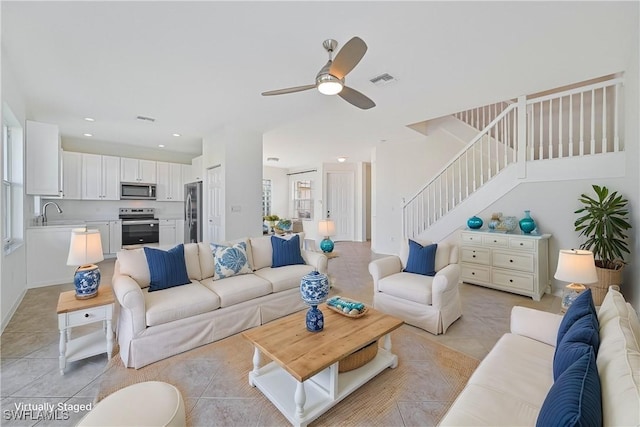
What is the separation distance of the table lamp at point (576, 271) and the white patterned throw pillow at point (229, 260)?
2872mm

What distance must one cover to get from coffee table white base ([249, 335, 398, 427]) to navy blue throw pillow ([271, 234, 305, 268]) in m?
1.42

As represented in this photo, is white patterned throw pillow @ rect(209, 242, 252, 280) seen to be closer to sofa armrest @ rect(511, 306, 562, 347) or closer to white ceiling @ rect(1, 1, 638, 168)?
white ceiling @ rect(1, 1, 638, 168)

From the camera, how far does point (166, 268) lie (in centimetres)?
256

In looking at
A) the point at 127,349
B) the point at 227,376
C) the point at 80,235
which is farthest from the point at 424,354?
the point at 80,235

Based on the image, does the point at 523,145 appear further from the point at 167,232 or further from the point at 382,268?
the point at 167,232

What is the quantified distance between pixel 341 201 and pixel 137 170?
5566 millimetres

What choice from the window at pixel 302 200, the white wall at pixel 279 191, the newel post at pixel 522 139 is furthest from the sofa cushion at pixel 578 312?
the white wall at pixel 279 191

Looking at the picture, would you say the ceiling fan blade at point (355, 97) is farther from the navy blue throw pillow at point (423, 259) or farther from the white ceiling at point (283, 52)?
the navy blue throw pillow at point (423, 259)

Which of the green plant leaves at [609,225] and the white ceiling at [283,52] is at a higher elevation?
the white ceiling at [283,52]

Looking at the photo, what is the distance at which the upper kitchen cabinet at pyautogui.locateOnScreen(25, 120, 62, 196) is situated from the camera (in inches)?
145

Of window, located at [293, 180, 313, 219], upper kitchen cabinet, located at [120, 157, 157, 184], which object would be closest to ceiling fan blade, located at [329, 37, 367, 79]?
upper kitchen cabinet, located at [120, 157, 157, 184]

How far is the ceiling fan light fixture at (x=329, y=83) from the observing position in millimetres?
2193

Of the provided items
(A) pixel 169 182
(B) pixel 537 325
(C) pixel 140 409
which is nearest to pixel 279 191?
(A) pixel 169 182

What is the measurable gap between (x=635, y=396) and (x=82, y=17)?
11.8 ft
